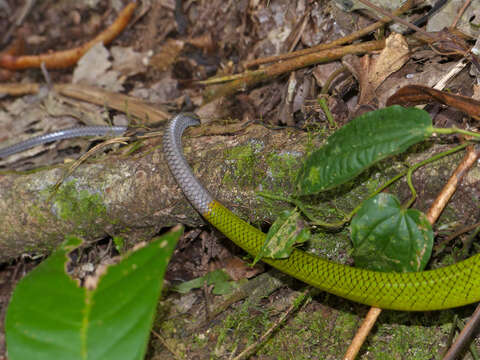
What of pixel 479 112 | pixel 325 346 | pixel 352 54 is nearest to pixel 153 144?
pixel 352 54

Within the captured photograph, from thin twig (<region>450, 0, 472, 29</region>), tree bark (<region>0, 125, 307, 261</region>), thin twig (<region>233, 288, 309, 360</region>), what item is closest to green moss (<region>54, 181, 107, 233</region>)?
tree bark (<region>0, 125, 307, 261</region>)

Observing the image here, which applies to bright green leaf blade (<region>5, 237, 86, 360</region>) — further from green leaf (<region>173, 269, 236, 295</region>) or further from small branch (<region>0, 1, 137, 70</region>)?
small branch (<region>0, 1, 137, 70</region>)

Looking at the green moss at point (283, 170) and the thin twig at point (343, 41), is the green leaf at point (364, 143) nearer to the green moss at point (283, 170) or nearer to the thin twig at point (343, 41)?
the green moss at point (283, 170)

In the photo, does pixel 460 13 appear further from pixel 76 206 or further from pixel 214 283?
pixel 76 206

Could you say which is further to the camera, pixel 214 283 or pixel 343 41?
pixel 343 41

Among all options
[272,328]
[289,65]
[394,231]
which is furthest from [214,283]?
[289,65]

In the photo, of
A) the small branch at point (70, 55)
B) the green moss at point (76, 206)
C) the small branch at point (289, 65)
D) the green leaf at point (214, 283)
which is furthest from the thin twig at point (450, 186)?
the small branch at point (70, 55)
